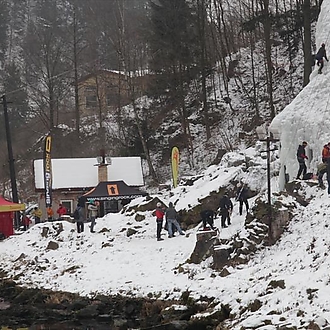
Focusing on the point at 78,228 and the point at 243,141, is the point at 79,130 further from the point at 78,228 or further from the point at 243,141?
the point at 78,228

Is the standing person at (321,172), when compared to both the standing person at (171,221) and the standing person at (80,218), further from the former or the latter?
the standing person at (80,218)

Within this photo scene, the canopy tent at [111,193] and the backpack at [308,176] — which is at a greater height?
the backpack at [308,176]

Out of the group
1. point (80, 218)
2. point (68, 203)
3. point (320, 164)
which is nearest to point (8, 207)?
point (80, 218)

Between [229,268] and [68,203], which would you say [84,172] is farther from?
[229,268]

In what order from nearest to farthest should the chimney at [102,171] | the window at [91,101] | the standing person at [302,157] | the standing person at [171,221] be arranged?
the standing person at [302,157] < the standing person at [171,221] < the chimney at [102,171] < the window at [91,101]

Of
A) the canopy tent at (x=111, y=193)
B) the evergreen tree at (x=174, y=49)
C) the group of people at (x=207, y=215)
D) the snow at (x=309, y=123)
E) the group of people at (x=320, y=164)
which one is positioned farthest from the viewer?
the evergreen tree at (x=174, y=49)

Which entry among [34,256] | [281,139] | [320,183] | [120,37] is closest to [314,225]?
[320,183]

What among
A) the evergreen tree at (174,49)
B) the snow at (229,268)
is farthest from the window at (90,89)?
the snow at (229,268)

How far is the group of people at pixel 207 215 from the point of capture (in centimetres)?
2377

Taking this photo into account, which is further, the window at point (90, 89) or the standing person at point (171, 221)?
the window at point (90, 89)

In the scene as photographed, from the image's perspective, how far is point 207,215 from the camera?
24172mm

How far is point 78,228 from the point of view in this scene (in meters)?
28.2

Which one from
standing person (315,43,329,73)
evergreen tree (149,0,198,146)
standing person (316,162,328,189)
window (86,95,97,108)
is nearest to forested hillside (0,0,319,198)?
evergreen tree (149,0,198,146)

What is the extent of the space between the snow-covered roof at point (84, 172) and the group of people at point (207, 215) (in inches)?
542
